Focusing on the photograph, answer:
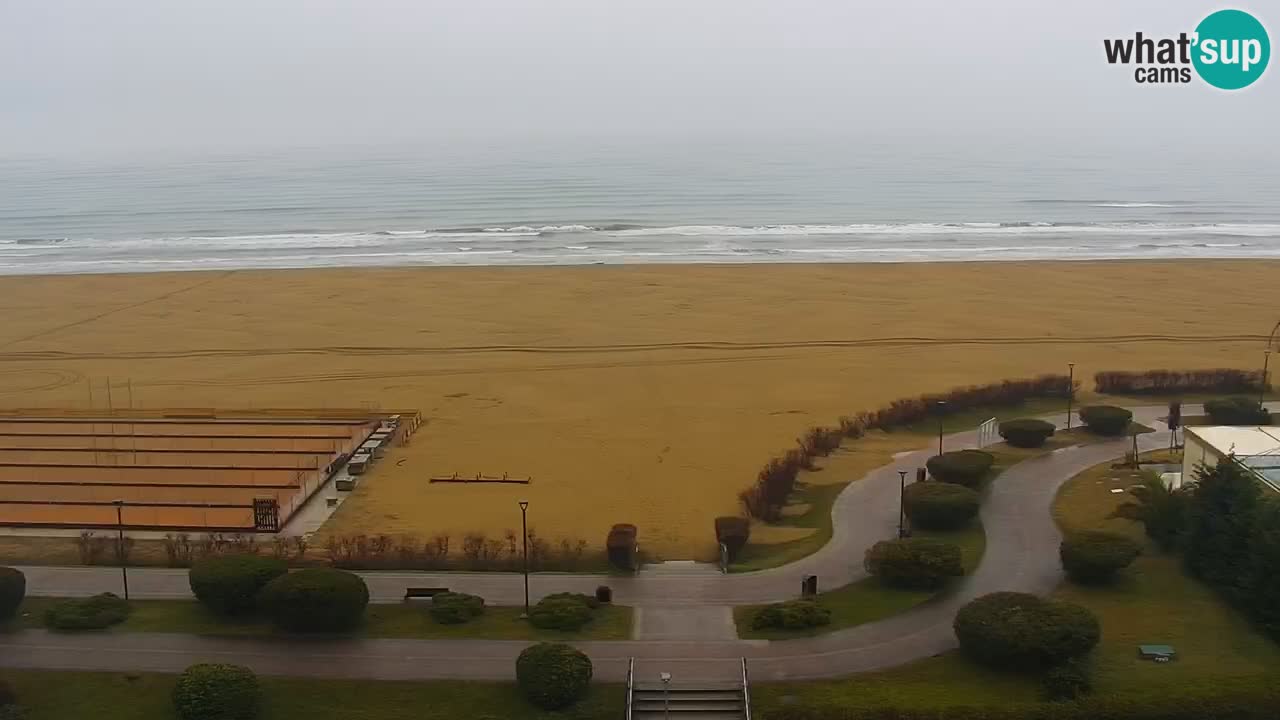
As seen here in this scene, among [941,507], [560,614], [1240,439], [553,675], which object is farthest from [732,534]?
[1240,439]

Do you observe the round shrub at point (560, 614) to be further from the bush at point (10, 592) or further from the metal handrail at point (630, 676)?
the bush at point (10, 592)

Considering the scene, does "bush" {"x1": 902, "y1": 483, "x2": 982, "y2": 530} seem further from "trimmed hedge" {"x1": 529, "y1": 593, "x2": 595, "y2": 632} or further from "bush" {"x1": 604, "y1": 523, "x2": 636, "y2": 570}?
"trimmed hedge" {"x1": 529, "y1": 593, "x2": 595, "y2": 632}

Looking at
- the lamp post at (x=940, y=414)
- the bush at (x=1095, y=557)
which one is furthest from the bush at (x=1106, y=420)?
the bush at (x=1095, y=557)

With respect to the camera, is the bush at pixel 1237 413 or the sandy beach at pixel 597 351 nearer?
the sandy beach at pixel 597 351

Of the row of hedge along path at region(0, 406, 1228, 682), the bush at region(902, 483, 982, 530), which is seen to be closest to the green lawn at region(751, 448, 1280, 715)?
the row of hedge along path at region(0, 406, 1228, 682)

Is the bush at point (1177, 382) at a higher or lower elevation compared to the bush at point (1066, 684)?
higher

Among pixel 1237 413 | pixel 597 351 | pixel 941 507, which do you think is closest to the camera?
pixel 941 507

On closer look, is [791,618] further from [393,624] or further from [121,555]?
[121,555]
